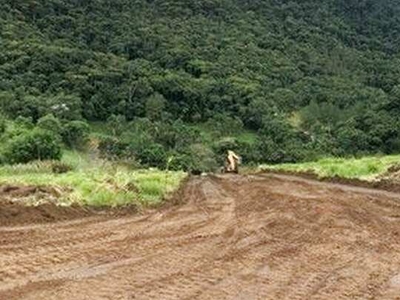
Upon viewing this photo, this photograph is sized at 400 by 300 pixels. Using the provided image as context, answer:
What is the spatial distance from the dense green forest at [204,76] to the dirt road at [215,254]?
4553cm

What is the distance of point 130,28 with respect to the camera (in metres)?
135

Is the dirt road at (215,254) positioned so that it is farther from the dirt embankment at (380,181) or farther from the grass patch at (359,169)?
the grass patch at (359,169)

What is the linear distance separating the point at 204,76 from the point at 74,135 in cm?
4077

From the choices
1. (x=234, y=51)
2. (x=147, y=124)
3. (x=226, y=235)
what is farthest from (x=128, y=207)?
(x=234, y=51)

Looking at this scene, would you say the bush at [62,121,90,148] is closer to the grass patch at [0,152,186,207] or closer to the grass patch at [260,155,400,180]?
the grass patch at [260,155,400,180]

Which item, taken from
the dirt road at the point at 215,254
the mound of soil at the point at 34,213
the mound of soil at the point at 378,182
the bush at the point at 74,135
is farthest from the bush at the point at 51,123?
the mound of soil at the point at 34,213

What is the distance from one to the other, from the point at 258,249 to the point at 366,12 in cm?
15868

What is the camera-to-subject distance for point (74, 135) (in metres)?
81.9

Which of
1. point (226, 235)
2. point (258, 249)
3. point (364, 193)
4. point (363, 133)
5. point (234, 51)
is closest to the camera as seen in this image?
point (258, 249)

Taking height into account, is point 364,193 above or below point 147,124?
above

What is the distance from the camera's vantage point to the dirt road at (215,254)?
33.9ft

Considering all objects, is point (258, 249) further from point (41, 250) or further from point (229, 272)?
point (41, 250)

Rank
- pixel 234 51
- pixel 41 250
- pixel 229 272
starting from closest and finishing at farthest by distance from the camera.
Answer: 1. pixel 229 272
2. pixel 41 250
3. pixel 234 51

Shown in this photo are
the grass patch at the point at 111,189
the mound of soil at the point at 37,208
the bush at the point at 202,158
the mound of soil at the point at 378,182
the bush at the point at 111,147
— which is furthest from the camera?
the bush at the point at 111,147
